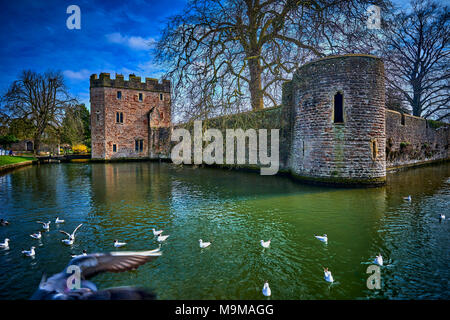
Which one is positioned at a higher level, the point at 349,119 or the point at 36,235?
the point at 349,119

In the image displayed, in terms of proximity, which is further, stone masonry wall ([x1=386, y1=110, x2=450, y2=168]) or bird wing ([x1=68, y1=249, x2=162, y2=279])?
stone masonry wall ([x1=386, y1=110, x2=450, y2=168])

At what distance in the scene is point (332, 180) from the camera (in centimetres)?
1226

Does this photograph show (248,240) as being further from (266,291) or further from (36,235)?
(36,235)

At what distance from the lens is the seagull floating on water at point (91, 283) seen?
2.86m

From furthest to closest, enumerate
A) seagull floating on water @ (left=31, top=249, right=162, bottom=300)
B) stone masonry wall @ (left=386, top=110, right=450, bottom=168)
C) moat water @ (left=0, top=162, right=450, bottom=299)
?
stone masonry wall @ (left=386, top=110, right=450, bottom=168), moat water @ (left=0, top=162, right=450, bottom=299), seagull floating on water @ (left=31, top=249, right=162, bottom=300)

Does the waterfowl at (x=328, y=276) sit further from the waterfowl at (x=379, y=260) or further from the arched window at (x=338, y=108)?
the arched window at (x=338, y=108)

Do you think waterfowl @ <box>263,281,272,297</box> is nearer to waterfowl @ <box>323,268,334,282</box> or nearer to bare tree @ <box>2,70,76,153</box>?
waterfowl @ <box>323,268,334,282</box>

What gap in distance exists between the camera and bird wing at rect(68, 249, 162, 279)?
324 cm

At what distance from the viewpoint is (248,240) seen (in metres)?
5.79

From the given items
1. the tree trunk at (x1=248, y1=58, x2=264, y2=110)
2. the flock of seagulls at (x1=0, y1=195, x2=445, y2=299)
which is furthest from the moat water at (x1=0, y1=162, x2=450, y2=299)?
the tree trunk at (x1=248, y1=58, x2=264, y2=110)

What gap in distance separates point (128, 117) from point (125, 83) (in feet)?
14.6

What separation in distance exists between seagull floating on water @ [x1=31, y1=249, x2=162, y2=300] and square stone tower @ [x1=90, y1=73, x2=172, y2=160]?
27.8 metres

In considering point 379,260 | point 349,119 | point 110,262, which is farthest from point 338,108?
point 110,262

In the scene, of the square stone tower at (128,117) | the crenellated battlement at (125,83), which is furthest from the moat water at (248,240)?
the crenellated battlement at (125,83)
